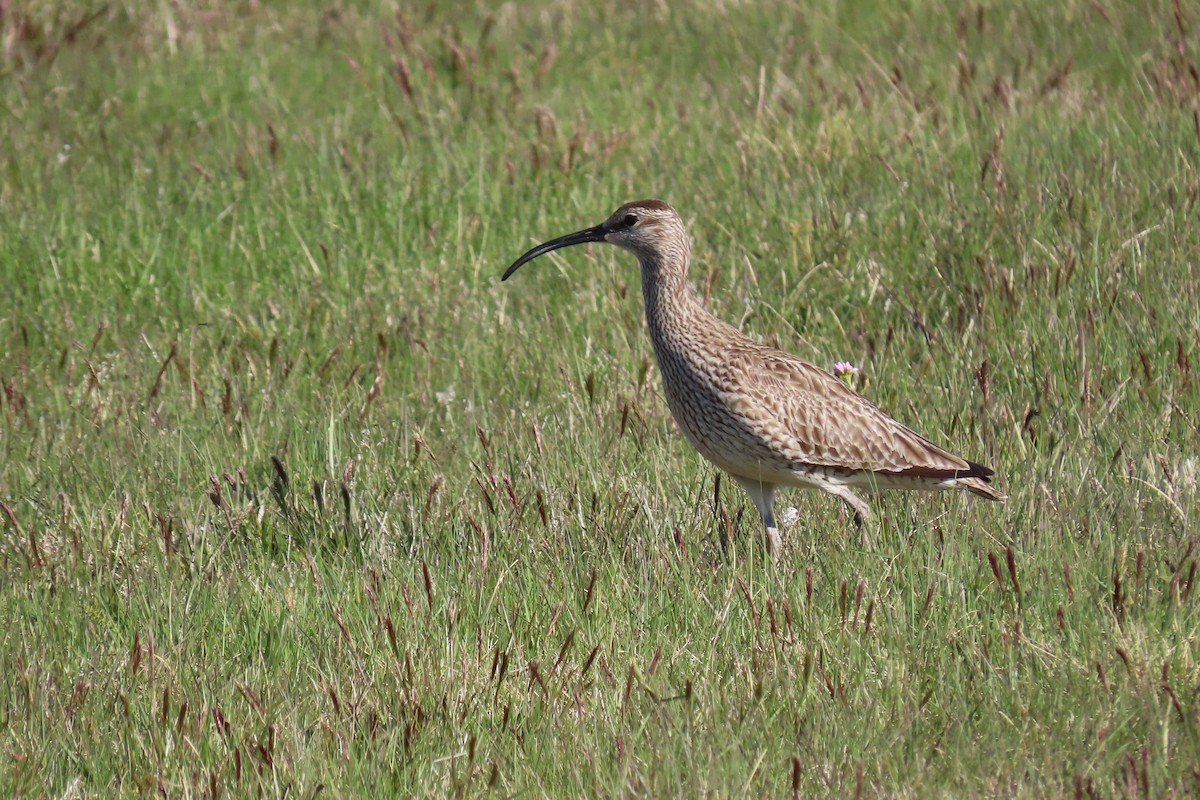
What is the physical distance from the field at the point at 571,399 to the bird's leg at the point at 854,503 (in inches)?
2.5

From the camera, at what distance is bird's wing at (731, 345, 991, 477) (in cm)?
525

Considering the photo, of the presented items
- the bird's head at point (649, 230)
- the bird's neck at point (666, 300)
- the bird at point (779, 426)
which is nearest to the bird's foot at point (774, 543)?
the bird at point (779, 426)

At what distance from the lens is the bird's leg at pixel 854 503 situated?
5.15 meters

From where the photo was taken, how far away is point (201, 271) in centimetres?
742

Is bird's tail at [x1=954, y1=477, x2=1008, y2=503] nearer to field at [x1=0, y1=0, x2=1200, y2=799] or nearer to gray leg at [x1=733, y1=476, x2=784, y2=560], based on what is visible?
field at [x1=0, y1=0, x2=1200, y2=799]

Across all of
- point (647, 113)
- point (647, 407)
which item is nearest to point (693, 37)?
point (647, 113)

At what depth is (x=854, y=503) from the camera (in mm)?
5293

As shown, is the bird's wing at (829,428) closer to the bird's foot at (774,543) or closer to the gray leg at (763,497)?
the gray leg at (763,497)

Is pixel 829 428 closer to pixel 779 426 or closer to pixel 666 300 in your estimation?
pixel 779 426

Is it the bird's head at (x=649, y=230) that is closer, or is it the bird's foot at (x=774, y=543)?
the bird's foot at (x=774, y=543)

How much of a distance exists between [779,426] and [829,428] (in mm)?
215

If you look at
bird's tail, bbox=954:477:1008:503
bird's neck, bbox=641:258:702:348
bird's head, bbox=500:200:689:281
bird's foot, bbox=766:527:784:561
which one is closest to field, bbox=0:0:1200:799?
bird's foot, bbox=766:527:784:561

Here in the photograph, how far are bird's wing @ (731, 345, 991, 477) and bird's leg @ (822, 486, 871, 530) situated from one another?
0.29 feet

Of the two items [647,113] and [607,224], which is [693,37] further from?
[607,224]
